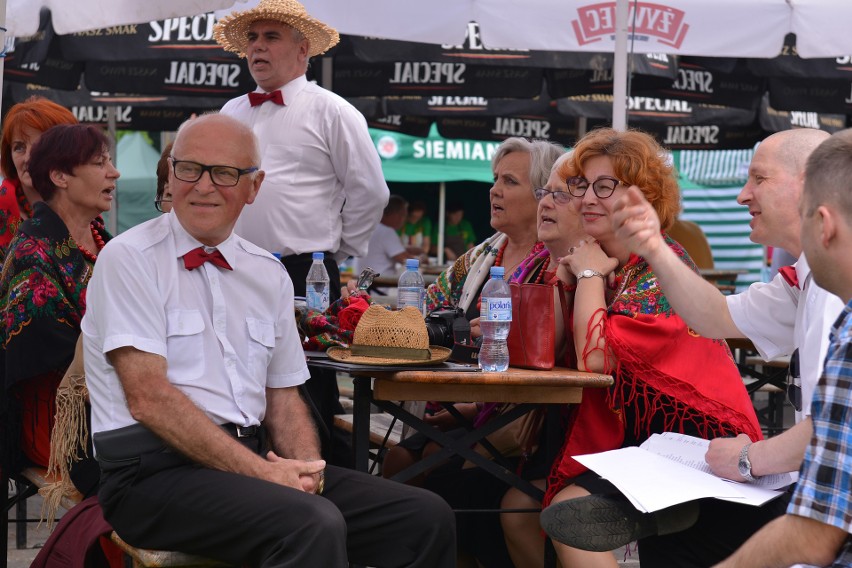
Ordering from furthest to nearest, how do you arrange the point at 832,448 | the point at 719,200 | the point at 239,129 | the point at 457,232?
1. the point at 719,200
2. the point at 457,232
3. the point at 239,129
4. the point at 832,448

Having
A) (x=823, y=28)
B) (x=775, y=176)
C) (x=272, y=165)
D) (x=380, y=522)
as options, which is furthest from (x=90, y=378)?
(x=823, y=28)

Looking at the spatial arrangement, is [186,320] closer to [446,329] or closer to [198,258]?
[198,258]

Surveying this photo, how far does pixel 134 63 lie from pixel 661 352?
638 centimetres

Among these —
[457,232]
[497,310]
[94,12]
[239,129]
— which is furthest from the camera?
[457,232]

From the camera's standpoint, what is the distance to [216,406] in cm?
324

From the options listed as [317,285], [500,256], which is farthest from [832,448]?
[317,285]

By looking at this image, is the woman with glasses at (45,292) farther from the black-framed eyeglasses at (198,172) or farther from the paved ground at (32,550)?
the black-framed eyeglasses at (198,172)

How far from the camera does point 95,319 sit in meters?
3.19

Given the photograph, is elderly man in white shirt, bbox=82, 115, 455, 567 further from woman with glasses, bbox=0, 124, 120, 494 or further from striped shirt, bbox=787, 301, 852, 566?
striped shirt, bbox=787, 301, 852, 566

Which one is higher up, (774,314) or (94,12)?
(94,12)

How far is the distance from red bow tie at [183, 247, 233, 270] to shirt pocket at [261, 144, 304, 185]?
2259mm

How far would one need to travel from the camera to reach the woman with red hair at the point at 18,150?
505 cm

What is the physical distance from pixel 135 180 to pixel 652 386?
14.1 meters

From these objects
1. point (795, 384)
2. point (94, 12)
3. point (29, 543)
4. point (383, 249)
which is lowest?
point (29, 543)
